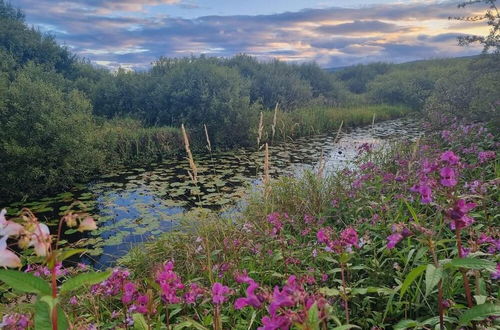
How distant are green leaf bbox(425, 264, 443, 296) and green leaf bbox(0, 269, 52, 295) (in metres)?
1.16

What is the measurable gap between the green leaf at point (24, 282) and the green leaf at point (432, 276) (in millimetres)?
1163

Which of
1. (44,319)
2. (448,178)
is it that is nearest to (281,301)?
(44,319)

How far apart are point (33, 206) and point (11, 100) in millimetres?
2842

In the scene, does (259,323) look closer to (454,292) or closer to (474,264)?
(454,292)

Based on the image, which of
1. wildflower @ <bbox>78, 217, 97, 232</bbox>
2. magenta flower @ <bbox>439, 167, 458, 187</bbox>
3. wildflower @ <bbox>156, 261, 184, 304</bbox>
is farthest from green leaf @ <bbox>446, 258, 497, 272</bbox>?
wildflower @ <bbox>78, 217, 97, 232</bbox>

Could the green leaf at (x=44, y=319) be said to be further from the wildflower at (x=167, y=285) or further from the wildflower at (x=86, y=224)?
the wildflower at (x=167, y=285)

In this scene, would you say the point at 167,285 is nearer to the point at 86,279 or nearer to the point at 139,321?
the point at 139,321

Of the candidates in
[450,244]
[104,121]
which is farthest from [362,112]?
[450,244]

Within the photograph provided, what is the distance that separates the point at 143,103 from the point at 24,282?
14.8m

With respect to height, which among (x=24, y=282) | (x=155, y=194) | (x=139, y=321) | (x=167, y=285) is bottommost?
(x=155, y=194)

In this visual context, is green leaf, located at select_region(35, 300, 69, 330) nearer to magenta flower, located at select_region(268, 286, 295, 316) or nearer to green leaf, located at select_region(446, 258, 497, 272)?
magenta flower, located at select_region(268, 286, 295, 316)

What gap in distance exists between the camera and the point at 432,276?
1.33 metres

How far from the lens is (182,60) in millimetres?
17047

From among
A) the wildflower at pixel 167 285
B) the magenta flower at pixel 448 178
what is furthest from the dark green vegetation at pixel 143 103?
the wildflower at pixel 167 285
